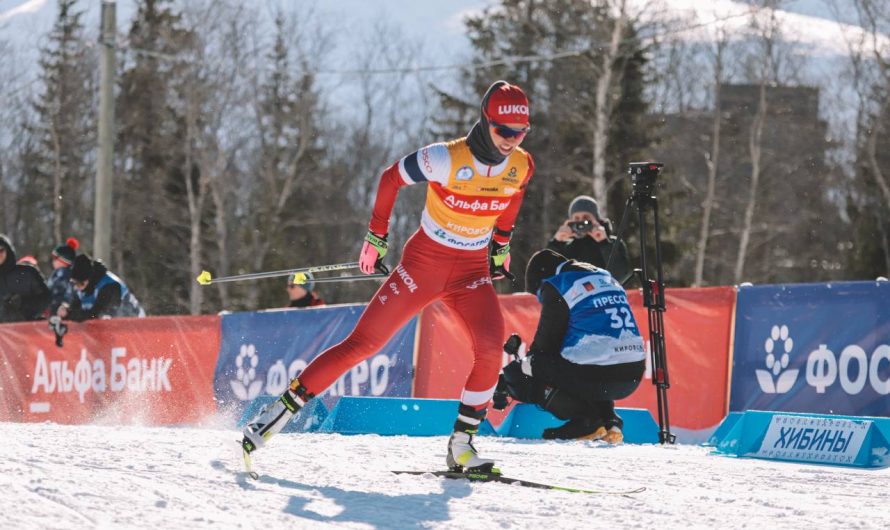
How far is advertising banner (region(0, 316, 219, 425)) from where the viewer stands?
38.4 feet

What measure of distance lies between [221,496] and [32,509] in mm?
728

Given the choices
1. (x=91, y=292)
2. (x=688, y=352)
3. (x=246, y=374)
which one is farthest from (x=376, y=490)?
(x=91, y=292)

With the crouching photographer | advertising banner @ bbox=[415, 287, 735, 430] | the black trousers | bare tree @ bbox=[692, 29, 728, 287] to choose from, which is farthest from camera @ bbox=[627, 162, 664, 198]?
bare tree @ bbox=[692, 29, 728, 287]

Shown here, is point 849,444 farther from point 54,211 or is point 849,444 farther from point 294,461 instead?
point 54,211

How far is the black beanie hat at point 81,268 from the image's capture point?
476 inches

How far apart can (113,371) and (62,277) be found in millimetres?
1266

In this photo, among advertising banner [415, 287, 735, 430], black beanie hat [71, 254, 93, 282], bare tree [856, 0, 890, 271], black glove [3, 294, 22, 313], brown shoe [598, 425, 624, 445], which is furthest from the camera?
bare tree [856, 0, 890, 271]

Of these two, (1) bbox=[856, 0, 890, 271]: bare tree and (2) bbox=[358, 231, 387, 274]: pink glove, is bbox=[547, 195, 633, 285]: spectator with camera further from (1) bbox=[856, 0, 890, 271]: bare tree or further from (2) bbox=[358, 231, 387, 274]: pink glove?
(1) bbox=[856, 0, 890, 271]: bare tree

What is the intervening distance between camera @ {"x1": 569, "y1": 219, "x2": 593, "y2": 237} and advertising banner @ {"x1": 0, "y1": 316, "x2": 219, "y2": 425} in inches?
169

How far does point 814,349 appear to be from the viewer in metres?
7.82

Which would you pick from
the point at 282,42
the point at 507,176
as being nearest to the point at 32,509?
the point at 507,176

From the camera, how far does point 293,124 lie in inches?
1421

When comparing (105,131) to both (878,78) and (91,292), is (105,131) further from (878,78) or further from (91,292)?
(878,78)

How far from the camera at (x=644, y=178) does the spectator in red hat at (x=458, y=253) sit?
278 cm
